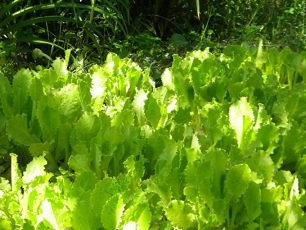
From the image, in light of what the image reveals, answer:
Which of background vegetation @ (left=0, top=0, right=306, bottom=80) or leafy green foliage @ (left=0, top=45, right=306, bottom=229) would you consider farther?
background vegetation @ (left=0, top=0, right=306, bottom=80)

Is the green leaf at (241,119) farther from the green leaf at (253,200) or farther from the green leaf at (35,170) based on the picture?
the green leaf at (35,170)

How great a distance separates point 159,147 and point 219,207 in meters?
0.33

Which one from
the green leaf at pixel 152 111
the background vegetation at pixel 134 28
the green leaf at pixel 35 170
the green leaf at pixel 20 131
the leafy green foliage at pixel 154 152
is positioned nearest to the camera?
the leafy green foliage at pixel 154 152

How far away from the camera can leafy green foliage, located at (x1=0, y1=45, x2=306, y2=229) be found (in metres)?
1.42

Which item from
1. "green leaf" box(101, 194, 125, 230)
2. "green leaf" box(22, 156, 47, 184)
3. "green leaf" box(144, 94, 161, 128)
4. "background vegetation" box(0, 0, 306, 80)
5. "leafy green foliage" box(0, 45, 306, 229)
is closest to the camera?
"green leaf" box(101, 194, 125, 230)

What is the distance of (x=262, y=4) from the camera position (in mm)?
6992

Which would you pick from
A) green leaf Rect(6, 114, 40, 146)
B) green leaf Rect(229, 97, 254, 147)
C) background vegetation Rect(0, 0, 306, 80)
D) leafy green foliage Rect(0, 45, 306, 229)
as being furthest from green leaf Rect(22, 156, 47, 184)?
background vegetation Rect(0, 0, 306, 80)

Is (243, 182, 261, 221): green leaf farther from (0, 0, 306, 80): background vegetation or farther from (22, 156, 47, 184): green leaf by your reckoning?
(0, 0, 306, 80): background vegetation

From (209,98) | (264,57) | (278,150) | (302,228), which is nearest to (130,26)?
(264,57)

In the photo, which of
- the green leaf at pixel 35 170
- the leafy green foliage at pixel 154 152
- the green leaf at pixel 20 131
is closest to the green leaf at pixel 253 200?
the leafy green foliage at pixel 154 152

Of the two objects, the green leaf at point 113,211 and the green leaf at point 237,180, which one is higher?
the green leaf at point 113,211

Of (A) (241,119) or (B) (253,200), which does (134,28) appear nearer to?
(A) (241,119)

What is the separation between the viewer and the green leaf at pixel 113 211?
1316 millimetres

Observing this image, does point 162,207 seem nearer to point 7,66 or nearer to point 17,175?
point 17,175
